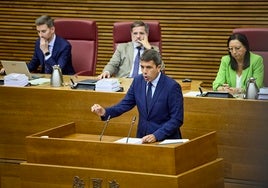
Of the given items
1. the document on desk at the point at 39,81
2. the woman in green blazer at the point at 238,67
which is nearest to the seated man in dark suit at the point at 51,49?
the document on desk at the point at 39,81

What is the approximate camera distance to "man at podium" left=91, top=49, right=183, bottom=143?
602 centimetres

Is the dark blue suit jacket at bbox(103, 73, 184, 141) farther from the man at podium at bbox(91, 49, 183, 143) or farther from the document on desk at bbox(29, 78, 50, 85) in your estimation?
the document on desk at bbox(29, 78, 50, 85)

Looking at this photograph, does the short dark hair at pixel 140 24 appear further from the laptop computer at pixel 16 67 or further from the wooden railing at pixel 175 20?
the wooden railing at pixel 175 20

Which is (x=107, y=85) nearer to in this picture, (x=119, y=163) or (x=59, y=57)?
(x=119, y=163)

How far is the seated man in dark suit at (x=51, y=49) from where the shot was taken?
321 inches

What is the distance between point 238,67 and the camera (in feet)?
23.8

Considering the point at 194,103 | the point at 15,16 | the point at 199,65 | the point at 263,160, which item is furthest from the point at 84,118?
the point at 15,16

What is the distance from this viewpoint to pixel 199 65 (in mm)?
9484

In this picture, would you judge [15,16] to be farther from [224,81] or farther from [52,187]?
[52,187]

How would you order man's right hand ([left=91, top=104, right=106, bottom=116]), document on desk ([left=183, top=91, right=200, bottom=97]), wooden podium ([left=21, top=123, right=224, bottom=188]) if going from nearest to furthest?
wooden podium ([left=21, top=123, right=224, bottom=188]) < man's right hand ([left=91, top=104, right=106, bottom=116]) < document on desk ([left=183, top=91, right=200, bottom=97])

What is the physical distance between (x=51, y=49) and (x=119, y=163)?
284cm

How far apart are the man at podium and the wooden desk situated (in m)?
0.44

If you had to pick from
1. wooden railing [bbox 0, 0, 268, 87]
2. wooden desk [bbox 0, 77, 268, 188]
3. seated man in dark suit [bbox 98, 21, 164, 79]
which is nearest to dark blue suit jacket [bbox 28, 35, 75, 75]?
seated man in dark suit [bbox 98, 21, 164, 79]

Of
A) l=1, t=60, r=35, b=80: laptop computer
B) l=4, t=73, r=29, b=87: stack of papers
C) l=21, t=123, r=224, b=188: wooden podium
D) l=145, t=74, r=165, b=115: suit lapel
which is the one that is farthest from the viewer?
l=1, t=60, r=35, b=80: laptop computer
